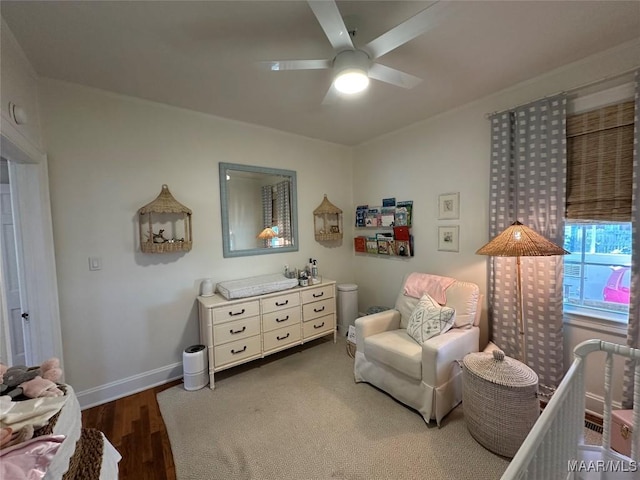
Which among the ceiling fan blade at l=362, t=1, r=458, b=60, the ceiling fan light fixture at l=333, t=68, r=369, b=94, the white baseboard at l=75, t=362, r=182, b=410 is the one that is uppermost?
the ceiling fan blade at l=362, t=1, r=458, b=60

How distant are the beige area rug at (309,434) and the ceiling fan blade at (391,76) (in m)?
2.29

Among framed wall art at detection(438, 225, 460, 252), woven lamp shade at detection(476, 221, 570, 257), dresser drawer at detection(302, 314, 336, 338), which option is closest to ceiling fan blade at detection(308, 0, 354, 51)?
woven lamp shade at detection(476, 221, 570, 257)

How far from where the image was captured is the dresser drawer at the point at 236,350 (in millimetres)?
2377

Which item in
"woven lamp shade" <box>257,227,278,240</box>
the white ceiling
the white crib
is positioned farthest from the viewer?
"woven lamp shade" <box>257,227,278,240</box>

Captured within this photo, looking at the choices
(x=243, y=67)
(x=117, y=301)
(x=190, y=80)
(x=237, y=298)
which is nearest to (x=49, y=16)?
(x=190, y=80)

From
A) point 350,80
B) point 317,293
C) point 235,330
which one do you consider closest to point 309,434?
point 235,330

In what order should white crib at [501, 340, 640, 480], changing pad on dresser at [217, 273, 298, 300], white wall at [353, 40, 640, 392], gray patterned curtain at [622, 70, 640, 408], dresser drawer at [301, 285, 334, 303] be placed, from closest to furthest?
white crib at [501, 340, 640, 480], gray patterned curtain at [622, 70, 640, 408], white wall at [353, 40, 640, 392], changing pad on dresser at [217, 273, 298, 300], dresser drawer at [301, 285, 334, 303]

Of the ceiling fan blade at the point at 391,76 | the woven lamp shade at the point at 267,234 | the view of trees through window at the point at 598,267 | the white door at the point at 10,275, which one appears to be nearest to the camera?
the ceiling fan blade at the point at 391,76

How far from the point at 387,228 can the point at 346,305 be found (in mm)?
1115

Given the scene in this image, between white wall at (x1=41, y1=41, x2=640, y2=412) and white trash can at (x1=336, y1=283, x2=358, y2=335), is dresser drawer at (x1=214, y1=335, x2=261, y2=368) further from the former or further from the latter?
white trash can at (x1=336, y1=283, x2=358, y2=335)

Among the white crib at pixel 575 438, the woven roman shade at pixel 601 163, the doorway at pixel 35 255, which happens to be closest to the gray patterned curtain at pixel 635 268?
the woven roman shade at pixel 601 163

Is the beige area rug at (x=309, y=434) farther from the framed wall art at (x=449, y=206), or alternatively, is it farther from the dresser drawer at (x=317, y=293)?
the framed wall art at (x=449, y=206)

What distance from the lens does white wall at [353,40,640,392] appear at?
1.98 metres

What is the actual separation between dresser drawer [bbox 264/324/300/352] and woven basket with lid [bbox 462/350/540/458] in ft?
5.40
